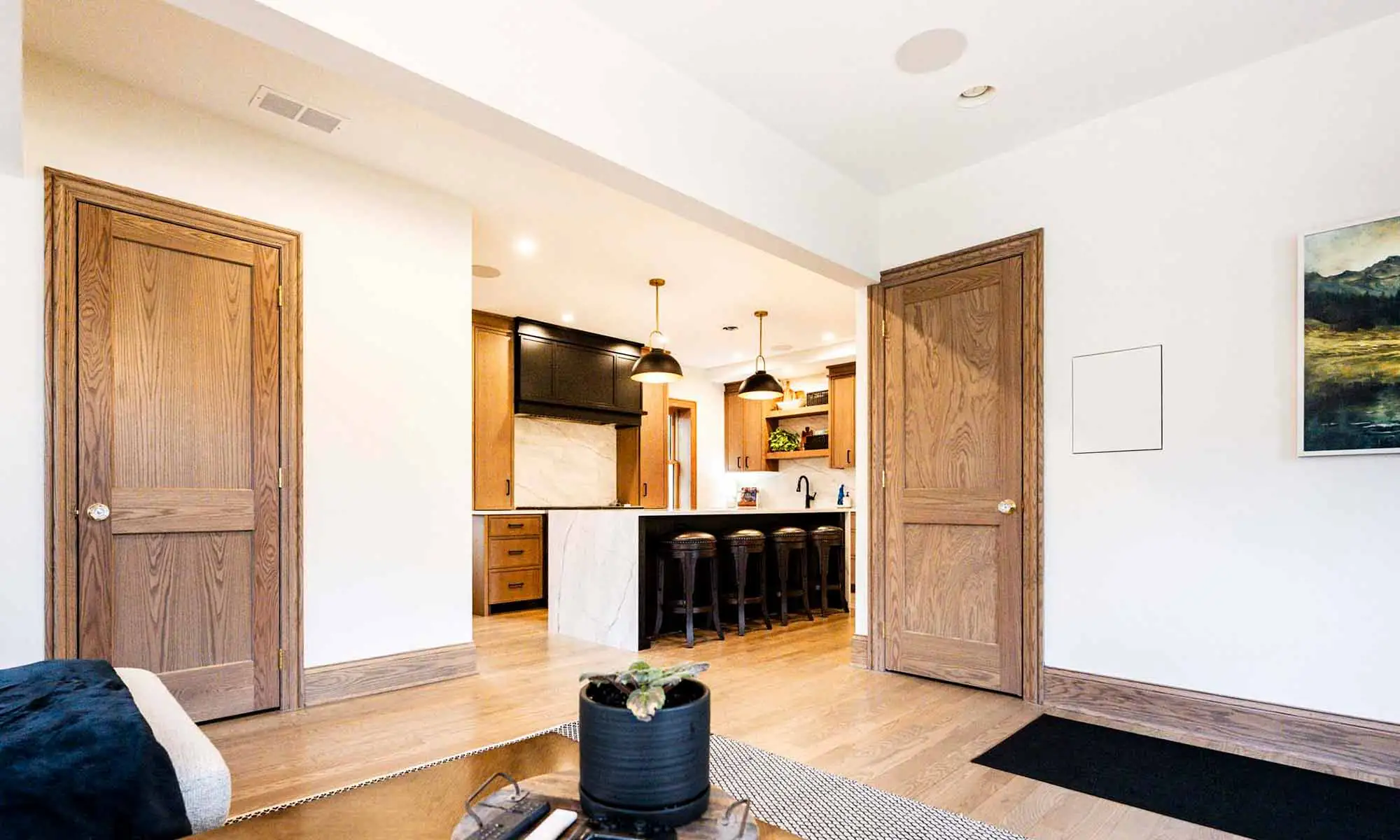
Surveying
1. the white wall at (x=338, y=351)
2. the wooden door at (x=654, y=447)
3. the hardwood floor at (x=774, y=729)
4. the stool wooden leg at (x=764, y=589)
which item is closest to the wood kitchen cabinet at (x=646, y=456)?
the wooden door at (x=654, y=447)

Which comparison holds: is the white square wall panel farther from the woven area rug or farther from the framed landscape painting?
the woven area rug

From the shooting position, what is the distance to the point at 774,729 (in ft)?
9.88

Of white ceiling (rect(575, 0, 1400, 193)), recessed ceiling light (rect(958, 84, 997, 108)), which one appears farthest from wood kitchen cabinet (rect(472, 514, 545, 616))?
recessed ceiling light (rect(958, 84, 997, 108))

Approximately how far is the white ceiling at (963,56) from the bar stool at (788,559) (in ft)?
9.62

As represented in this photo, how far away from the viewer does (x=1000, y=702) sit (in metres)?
3.40

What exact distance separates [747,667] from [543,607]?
308cm

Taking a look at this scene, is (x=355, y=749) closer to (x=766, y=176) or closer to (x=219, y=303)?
(x=219, y=303)

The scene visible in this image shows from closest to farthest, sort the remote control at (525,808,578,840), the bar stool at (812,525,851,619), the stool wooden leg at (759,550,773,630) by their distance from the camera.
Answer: the remote control at (525,808,578,840), the stool wooden leg at (759,550,773,630), the bar stool at (812,525,851,619)

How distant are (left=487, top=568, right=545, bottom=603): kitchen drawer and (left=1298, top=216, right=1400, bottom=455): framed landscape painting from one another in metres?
5.37

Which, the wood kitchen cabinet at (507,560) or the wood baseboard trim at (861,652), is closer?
the wood baseboard trim at (861,652)

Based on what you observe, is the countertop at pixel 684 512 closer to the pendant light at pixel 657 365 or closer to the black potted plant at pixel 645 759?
the pendant light at pixel 657 365

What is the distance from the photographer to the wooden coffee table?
46.2 inches

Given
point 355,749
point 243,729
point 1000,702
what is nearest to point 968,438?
point 1000,702

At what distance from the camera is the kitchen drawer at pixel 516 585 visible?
6246 mm
